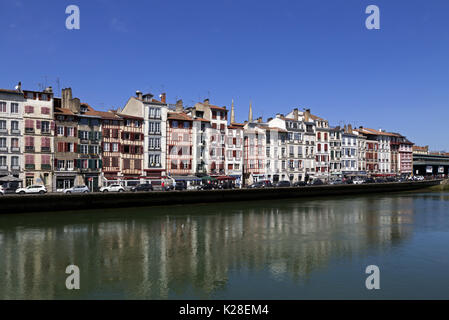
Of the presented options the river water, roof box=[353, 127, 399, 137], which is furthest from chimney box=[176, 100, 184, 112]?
roof box=[353, 127, 399, 137]

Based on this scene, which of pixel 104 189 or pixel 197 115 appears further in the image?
pixel 197 115

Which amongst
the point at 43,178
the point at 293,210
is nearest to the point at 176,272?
the point at 293,210

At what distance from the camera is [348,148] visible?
95.8 metres

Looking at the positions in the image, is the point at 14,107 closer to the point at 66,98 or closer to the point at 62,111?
the point at 62,111

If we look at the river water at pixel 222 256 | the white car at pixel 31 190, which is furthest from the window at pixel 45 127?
the river water at pixel 222 256

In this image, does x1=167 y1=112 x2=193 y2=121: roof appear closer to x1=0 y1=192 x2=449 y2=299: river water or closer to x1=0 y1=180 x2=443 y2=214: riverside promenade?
x1=0 y1=180 x2=443 y2=214: riverside promenade

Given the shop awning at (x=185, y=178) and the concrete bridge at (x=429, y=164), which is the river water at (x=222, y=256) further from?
the concrete bridge at (x=429, y=164)

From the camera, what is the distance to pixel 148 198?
4831 centimetres

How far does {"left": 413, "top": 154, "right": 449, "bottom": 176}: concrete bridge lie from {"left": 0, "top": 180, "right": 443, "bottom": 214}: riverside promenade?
62.9m
